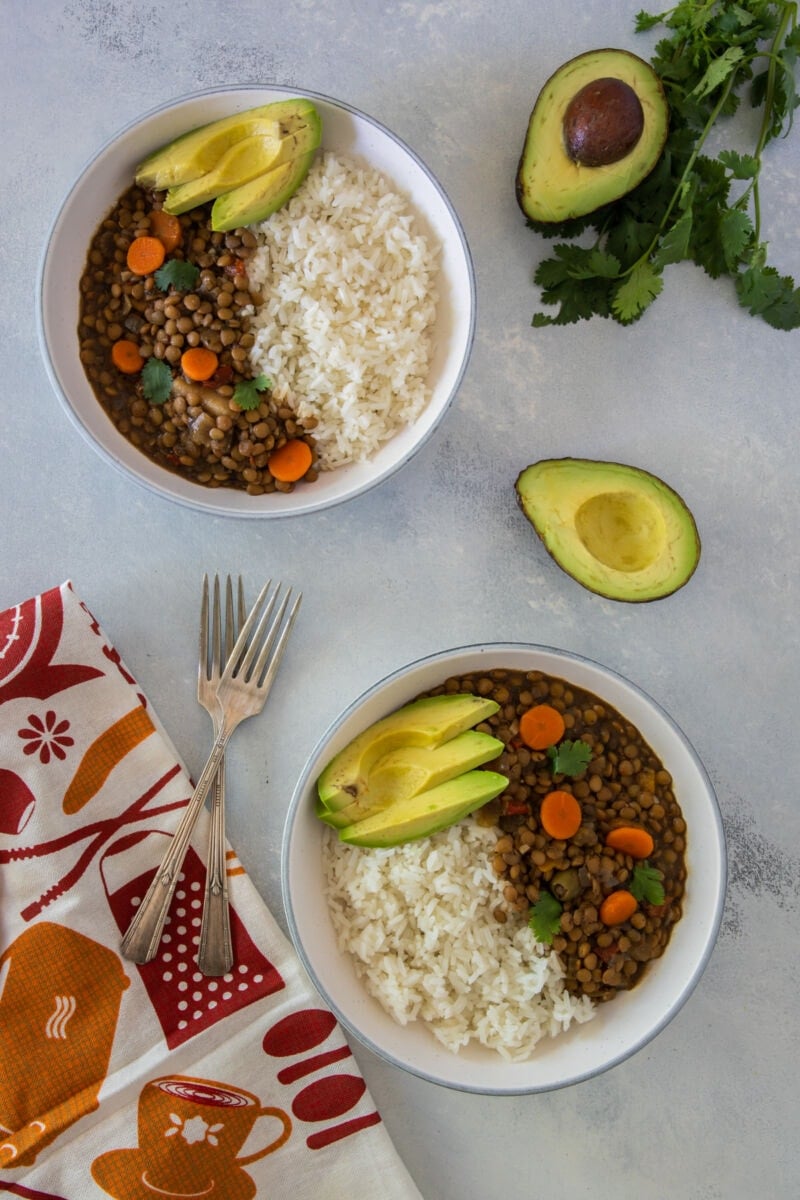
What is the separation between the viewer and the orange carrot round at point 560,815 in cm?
222

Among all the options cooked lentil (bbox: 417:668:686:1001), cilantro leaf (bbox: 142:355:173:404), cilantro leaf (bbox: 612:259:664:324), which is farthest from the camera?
cilantro leaf (bbox: 612:259:664:324)

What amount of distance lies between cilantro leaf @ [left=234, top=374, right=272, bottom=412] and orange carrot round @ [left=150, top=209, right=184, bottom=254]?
0.37 metres

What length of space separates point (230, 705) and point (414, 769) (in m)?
0.52

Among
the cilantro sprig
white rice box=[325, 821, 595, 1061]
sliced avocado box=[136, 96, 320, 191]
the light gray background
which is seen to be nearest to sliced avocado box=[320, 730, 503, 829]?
white rice box=[325, 821, 595, 1061]

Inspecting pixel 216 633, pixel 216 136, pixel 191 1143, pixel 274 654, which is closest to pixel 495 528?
pixel 274 654

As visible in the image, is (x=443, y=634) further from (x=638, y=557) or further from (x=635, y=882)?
(x=635, y=882)

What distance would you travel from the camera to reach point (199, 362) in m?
2.27

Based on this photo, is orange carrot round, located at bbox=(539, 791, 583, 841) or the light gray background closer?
orange carrot round, located at bbox=(539, 791, 583, 841)

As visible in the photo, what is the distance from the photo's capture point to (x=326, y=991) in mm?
2137

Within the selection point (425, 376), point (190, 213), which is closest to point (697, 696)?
point (425, 376)

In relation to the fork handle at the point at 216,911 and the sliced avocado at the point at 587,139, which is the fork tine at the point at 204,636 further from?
the sliced avocado at the point at 587,139

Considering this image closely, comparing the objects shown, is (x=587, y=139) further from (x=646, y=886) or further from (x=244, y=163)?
(x=646, y=886)

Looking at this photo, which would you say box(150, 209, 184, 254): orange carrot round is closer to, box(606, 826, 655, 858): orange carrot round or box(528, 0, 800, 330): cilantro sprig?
box(528, 0, 800, 330): cilantro sprig

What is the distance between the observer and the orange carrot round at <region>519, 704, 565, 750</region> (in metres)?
2.26
